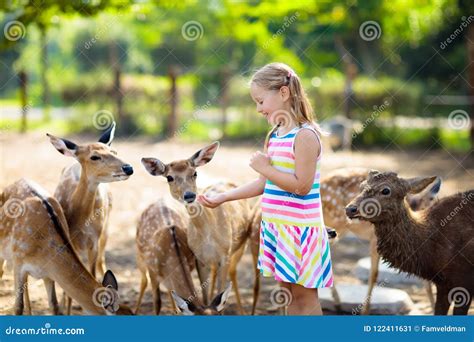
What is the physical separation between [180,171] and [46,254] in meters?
1.03

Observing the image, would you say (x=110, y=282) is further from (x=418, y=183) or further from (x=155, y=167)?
(x=418, y=183)

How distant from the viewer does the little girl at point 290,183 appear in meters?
3.94

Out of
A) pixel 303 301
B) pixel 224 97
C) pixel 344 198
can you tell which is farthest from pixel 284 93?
pixel 224 97

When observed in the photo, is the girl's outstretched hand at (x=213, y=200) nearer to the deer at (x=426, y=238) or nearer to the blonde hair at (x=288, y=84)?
the blonde hair at (x=288, y=84)

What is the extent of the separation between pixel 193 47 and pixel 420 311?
33471mm

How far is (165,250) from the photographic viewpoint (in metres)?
5.63

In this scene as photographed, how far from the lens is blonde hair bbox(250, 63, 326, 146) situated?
3.99 metres

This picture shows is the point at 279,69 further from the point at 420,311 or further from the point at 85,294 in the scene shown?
the point at 420,311

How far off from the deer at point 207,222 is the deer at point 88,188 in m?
0.36

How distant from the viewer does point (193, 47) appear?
38.9 meters

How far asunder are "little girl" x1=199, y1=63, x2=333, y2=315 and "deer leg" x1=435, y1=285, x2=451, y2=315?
1.24m

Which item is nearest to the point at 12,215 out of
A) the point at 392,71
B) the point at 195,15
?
the point at 392,71

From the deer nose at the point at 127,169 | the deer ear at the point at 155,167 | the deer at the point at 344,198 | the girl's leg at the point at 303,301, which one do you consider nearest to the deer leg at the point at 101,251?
the deer nose at the point at 127,169

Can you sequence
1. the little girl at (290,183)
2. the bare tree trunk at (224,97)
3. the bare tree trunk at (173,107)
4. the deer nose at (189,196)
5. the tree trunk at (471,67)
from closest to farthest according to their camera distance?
the little girl at (290,183) < the deer nose at (189,196) < the tree trunk at (471,67) < the bare tree trunk at (173,107) < the bare tree trunk at (224,97)
